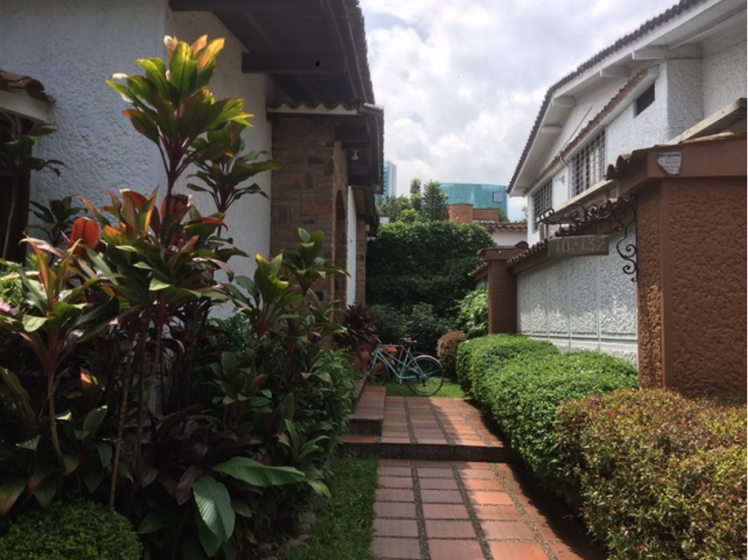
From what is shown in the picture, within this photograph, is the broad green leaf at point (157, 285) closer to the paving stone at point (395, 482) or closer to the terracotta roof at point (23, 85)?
the terracotta roof at point (23, 85)

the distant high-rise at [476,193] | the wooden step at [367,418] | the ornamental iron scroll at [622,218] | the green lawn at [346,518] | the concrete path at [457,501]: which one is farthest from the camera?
the distant high-rise at [476,193]

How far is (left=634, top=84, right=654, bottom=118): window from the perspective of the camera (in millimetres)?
8656

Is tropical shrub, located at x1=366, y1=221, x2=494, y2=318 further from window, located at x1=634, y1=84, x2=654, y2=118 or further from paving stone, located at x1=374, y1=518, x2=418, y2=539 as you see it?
paving stone, located at x1=374, y1=518, x2=418, y2=539

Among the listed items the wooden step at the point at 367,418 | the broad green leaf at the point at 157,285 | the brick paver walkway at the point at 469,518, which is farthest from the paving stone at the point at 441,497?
the broad green leaf at the point at 157,285

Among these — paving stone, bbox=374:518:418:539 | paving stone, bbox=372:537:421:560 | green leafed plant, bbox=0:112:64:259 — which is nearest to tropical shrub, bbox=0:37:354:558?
paving stone, bbox=372:537:421:560

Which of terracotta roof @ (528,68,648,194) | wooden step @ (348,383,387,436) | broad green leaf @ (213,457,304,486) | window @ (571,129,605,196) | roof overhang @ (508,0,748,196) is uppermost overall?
roof overhang @ (508,0,748,196)

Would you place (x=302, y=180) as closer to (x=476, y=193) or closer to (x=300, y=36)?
(x=300, y=36)

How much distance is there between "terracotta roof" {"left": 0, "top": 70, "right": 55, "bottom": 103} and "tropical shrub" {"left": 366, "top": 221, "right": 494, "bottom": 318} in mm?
12412

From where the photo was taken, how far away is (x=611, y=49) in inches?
378

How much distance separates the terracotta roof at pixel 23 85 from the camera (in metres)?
3.25

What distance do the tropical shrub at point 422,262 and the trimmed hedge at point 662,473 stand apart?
12.2m

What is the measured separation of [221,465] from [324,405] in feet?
4.43

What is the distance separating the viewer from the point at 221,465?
250cm

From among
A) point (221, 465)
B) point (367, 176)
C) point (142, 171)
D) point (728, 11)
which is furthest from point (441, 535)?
point (728, 11)
